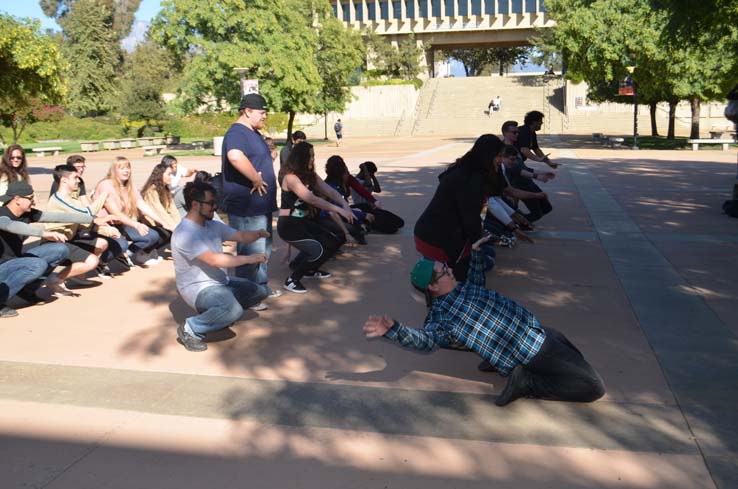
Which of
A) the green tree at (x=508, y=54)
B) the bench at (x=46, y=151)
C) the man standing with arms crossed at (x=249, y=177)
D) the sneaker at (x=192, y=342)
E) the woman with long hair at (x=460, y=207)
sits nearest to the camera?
the woman with long hair at (x=460, y=207)

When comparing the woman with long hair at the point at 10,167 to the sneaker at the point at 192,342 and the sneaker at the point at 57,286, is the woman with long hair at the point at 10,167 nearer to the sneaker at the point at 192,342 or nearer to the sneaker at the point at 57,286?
the sneaker at the point at 57,286

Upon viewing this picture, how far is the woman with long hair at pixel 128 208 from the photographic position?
8.32 meters

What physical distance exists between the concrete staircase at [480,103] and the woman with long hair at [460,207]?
145ft

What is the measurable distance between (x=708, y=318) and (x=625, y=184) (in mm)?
11004

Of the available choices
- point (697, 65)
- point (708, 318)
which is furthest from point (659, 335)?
point (697, 65)

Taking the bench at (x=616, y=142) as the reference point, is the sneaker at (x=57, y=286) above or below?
above

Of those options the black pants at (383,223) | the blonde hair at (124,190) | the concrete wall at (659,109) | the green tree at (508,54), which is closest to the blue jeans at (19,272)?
the blonde hair at (124,190)

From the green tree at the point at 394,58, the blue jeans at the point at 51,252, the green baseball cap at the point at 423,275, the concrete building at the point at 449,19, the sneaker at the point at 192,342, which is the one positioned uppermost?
the concrete building at the point at 449,19

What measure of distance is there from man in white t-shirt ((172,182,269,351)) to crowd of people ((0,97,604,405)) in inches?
0.4

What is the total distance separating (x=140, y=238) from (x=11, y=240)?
2.05m

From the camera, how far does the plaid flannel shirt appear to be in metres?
4.48

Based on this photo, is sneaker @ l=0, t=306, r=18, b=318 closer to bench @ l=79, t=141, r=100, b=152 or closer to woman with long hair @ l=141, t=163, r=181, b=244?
woman with long hair @ l=141, t=163, r=181, b=244

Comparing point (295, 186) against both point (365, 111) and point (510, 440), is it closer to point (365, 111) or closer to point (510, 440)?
point (510, 440)

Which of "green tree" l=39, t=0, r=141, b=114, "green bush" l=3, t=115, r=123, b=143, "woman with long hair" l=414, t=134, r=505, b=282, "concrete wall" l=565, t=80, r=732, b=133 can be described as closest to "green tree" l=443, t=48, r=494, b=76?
"concrete wall" l=565, t=80, r=732, b=133
